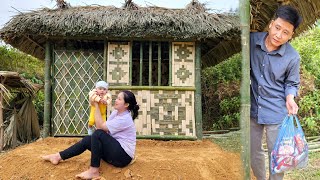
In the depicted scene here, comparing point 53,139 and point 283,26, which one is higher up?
point 283,26

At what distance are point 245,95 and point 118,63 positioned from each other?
12.7ft

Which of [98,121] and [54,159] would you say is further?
[54,159]

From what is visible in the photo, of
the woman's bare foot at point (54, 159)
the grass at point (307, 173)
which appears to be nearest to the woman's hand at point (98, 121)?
the woman's bare foot at point (54, 159)

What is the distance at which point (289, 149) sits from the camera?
2521 mm

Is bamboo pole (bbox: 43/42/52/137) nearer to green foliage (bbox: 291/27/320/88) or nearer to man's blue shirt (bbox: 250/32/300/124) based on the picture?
man's blue shirt (bbox: 250/32/300/124)

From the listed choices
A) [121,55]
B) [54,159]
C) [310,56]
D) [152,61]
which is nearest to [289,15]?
[54,159]

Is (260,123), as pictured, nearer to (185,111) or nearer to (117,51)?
(185,111)

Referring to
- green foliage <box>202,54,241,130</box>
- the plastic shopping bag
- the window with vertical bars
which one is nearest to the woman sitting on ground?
the plastic shopping bag

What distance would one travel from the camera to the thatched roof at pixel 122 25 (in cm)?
568

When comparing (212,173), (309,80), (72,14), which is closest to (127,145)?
(212,173)

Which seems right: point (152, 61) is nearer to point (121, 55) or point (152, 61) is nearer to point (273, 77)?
point (121, 55)

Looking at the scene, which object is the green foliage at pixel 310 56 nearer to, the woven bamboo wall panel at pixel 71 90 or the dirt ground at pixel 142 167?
the dirt ground at pixel 142 167

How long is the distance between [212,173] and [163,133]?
6.46 ft

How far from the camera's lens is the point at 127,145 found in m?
3.71
